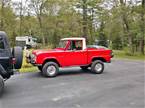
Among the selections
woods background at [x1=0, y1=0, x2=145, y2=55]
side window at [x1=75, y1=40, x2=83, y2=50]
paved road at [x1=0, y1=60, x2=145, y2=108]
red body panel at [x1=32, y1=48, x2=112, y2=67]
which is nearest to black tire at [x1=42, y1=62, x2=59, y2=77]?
red body panel at [x1=32, y1=48, x2=112, y2=67]

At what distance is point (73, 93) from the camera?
303 inches

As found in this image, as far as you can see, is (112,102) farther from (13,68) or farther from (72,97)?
(13,68)

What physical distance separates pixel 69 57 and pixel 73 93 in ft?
12.9

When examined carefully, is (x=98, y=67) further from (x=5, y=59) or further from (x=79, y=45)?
(x=5, y=59)

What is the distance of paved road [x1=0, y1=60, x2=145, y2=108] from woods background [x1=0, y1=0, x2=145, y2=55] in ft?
54.6

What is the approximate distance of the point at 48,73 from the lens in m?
10.9

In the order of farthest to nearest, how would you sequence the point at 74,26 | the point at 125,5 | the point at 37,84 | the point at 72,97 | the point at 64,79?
1. the point at 74,26
2. the point at 125,5
3. the point at 64,79
4. the point at 37,84
5. the point at 72,97

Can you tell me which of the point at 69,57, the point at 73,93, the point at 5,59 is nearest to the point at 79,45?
the point at 69,57

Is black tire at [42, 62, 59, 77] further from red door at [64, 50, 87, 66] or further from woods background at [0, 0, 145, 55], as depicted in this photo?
woods background at [0, 0, 145, 55]

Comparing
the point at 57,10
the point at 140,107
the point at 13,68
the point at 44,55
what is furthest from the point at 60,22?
the point at 140,107

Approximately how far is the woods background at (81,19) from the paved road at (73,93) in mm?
16653

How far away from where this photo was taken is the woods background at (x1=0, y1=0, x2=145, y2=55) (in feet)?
84.6

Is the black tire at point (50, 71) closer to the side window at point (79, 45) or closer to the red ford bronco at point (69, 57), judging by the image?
the red ford bronco at point (69, 57)

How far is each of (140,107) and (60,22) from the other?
30.1 metres
